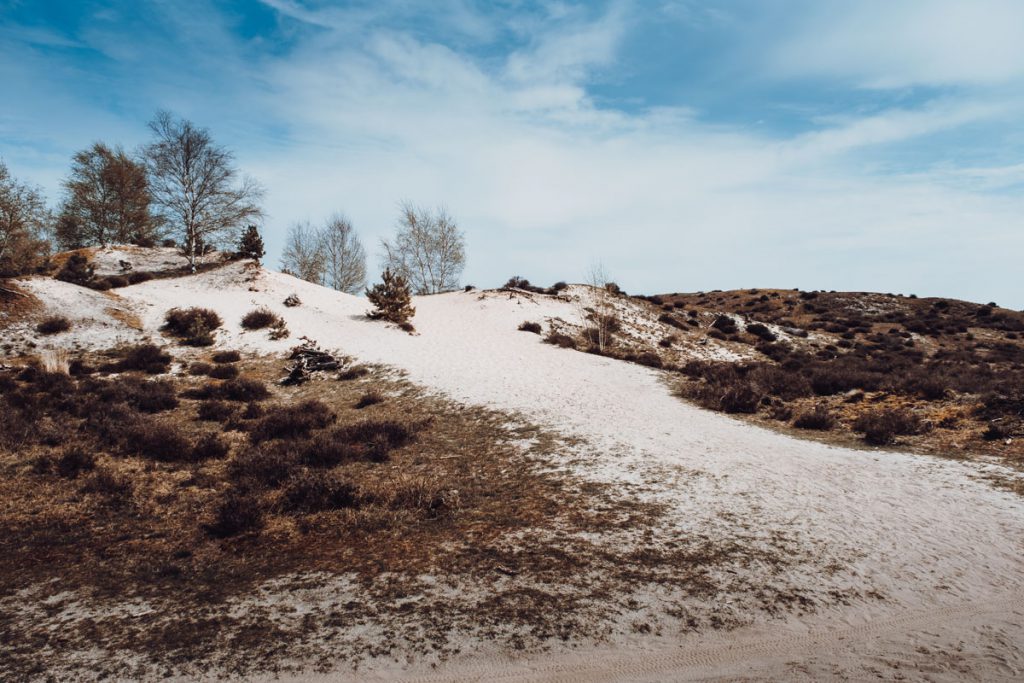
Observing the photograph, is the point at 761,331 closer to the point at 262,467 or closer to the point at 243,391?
the point at 243,391

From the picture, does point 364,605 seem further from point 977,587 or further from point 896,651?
point 977,587

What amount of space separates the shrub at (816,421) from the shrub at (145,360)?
22.0 meters

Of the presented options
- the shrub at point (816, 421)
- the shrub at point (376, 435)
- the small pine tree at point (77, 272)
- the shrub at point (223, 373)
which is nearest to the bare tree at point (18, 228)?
the small pine tree at point (77, 272)

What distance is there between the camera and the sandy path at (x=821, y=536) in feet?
14.3

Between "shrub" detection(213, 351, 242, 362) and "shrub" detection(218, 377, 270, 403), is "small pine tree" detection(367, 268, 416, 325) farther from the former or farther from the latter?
"shrub" detection(218, 377, 270, 403)

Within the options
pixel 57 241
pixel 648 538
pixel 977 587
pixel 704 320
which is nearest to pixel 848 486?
pixel 977 587

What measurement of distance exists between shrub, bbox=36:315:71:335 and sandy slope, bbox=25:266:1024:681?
17.8 m

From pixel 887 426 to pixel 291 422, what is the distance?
1518 centimetres

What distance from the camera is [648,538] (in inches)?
262

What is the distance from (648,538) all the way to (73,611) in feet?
23.0

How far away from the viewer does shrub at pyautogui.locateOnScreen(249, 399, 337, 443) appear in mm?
12415

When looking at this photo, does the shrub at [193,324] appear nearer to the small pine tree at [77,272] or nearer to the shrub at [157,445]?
the small pine tree at [77,272]

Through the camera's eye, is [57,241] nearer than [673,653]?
No

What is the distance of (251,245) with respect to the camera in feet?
115
